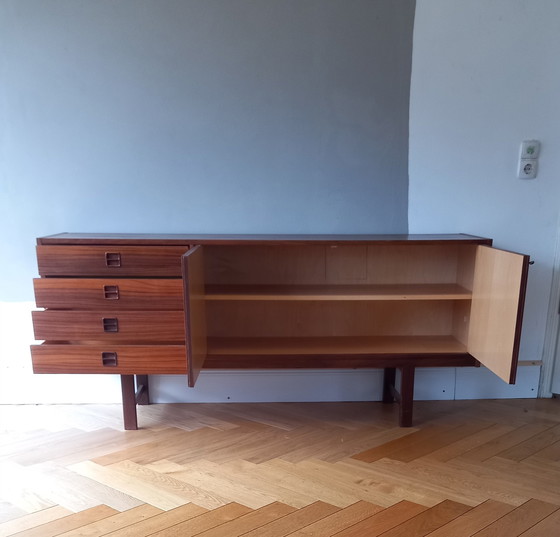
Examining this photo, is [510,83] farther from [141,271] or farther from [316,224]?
[141,271]

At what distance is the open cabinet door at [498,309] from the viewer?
1593 mm

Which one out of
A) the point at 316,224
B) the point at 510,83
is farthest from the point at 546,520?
the point at 510,83

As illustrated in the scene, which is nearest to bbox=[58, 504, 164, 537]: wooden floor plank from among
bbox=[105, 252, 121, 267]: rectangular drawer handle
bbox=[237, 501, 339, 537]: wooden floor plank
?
bbox=[237, 501, 339, 537]: wooden floor plank

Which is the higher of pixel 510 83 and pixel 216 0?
pixel 216 0

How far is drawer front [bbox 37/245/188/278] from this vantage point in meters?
1.80

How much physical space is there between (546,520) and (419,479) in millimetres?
415

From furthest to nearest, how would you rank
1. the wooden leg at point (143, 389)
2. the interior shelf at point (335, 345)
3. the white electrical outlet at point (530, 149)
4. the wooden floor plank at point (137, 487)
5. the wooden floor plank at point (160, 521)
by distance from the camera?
1. the wooden leg at point (143, 389)
2. the white electrical outlet at point (530, 149)
3. the interior shelf at point (335, 345)
4. the wooden floor plank at point (137, 487)
5. the wooden floor plank at point (160, 521)

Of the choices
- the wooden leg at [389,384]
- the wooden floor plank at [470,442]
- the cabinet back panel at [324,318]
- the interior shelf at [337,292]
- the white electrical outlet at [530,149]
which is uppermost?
the white electrical outlet at [530,149]

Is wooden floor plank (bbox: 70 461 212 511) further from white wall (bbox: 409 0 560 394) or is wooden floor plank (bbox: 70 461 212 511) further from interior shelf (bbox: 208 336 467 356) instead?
white wall (bbox: 409 0 560 394)

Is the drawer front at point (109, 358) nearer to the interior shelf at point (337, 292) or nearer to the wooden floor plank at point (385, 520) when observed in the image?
the interior shelf at point (337, 292)

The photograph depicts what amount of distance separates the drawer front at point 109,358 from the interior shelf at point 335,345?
20 centimetres

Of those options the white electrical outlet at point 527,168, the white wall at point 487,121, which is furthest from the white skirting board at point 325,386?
the white electrical outlet at point 527,168

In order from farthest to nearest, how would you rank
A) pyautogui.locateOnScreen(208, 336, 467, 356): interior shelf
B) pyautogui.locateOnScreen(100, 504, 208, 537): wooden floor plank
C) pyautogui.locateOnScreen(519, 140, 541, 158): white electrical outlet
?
pyautogui.locateOnScreen(519, 140, 541, 158): white electrical outlet, pyautogui.locateOnScreen(208, 336, 467, 356): interior shelf, pyautogui.locateOnScreen(100, 504, 208, 537): wooden floor plank

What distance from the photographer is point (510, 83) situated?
2090 mm
